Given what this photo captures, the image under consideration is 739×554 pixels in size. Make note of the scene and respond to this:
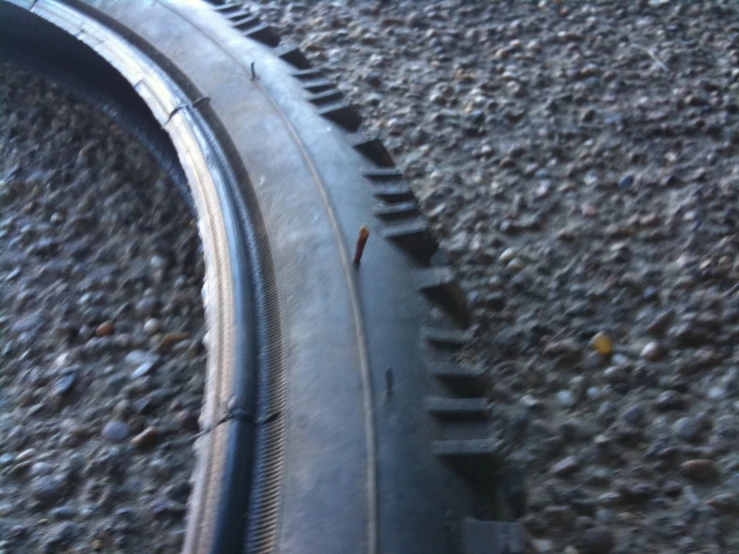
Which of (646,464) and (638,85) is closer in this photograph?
(646,464)

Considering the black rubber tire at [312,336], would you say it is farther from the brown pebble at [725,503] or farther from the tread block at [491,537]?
the brown pebble at [725,503]

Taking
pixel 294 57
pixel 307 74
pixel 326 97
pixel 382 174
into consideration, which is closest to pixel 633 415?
pixel 382 174

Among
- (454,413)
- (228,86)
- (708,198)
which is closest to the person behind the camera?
(454,413)

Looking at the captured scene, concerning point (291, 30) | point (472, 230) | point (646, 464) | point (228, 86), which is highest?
point (291, 30)

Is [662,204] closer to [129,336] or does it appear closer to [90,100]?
[129,336]

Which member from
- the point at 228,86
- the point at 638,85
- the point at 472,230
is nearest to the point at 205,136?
the point at 228,86

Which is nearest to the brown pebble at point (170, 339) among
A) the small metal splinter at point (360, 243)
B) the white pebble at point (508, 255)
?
the small metal splinter at point (360, 243)

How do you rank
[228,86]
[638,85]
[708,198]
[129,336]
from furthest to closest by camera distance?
[638,85], [228,86], [708,198], [129,336]

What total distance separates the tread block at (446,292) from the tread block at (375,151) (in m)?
0.42

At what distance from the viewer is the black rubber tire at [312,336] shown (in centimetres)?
95

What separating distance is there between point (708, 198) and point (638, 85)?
0.49 metres

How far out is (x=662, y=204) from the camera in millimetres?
1632

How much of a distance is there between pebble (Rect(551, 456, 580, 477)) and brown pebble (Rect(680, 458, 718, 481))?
0.15m

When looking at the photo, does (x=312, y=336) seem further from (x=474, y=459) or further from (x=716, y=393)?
(x=716, y=393)
